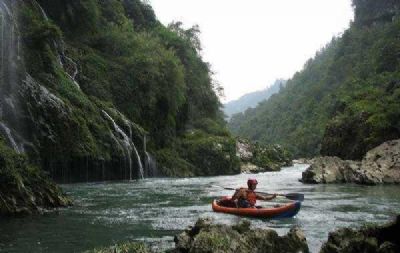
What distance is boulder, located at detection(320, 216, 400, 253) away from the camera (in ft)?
30.4

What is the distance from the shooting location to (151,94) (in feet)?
147

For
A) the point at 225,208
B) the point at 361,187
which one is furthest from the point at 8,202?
the point at 361,187

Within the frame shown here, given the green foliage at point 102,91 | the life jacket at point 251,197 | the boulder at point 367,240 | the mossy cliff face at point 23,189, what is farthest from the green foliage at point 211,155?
the boulder at point 367,240

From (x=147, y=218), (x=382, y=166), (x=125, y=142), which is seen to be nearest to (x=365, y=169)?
(x=382, y=166)

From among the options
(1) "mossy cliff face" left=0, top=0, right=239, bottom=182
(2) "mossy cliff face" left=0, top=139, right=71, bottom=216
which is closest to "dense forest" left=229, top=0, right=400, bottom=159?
(1) "mossy cliff face" left=0, top=0, right=239, bottom=182

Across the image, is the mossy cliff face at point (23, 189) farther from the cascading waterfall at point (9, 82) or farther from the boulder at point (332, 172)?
the boulder at point (332, 172)

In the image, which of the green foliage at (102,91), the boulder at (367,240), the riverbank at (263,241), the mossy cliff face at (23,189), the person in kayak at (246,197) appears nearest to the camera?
the boulder at (367,240)

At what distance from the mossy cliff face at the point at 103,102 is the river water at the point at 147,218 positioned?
649cm

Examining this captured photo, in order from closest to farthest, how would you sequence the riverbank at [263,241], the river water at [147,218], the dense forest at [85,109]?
the riverbank at [263,241]
the river water at [147,218]
the dense forest at [85,109]

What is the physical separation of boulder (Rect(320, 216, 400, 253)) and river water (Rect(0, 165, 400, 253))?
2.58ft

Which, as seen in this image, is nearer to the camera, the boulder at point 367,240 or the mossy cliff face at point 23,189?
the boulder at point 367,240

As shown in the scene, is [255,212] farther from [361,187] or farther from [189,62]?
[189,62]

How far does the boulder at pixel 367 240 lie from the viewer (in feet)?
30.4

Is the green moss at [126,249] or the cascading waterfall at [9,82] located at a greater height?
the cascading waterfall at [9,82]
